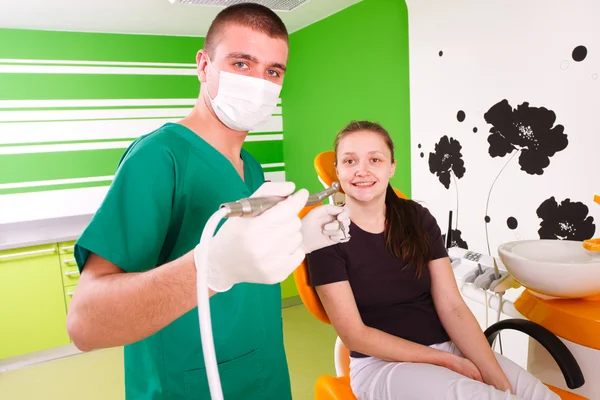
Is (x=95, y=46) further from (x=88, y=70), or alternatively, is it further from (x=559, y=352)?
(x=559, y=352)

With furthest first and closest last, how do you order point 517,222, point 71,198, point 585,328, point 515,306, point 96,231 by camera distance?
point 71,198, point 517,222, point 515,306, point 585,328, point 96,231

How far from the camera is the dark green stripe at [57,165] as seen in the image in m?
3.35

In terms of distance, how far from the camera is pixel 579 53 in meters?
1.70

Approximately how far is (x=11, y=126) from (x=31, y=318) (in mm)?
1407

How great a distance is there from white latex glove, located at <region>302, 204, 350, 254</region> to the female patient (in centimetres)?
48

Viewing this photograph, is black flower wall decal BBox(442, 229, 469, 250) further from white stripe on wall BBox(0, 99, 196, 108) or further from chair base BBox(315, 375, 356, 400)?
white stripe on wall BBox(0, 99, 196, 108)

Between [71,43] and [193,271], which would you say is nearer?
[193,271]

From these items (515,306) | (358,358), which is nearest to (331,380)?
(358,358)

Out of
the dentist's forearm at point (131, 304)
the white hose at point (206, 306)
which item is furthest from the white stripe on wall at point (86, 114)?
the white hose at point (206, 306)

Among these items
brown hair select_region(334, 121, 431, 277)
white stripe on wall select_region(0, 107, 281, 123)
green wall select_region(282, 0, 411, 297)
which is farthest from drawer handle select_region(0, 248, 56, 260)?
brown hair select_region(334, 121, 431, 277)

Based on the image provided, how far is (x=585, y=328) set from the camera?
4.29 ft

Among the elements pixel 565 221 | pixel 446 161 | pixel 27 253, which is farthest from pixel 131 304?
pixel 27 253

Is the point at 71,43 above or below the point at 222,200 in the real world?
above

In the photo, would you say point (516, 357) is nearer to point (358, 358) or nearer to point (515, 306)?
point (515, 306)
